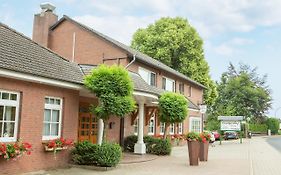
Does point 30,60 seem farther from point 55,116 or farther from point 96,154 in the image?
point 96,154

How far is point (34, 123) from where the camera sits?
39.2 ft

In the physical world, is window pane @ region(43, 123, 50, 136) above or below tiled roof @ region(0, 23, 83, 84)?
below

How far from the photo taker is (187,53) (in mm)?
44875

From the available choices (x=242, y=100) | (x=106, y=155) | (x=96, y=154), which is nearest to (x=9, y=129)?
(x=96, y=154)

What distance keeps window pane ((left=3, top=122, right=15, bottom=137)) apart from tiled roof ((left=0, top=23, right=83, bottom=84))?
1816 mm

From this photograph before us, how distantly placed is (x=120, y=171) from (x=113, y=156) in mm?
701

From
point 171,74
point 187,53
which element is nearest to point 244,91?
point 187,53

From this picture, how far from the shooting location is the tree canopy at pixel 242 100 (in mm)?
66062

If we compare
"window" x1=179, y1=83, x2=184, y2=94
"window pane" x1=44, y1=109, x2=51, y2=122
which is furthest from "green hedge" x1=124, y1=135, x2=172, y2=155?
"window" x1=179, y1=83, x2=184, y2=94

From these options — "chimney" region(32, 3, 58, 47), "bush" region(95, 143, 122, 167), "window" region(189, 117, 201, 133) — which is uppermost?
"chimney" region(32, 3, 58, 47)

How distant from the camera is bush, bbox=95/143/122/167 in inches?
510

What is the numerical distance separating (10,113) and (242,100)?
2390 inches

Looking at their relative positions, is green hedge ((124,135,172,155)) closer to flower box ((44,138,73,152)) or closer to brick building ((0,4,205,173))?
brick building ((0,4,205,173))

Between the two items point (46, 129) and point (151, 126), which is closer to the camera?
point (46, 129)
